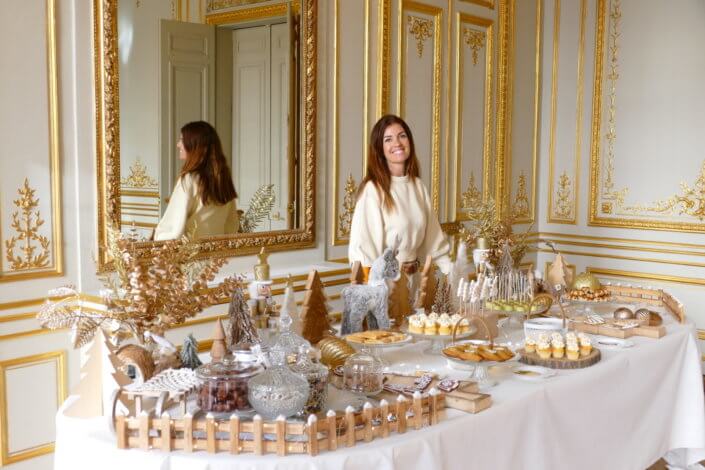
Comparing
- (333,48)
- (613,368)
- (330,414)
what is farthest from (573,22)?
(330,414)

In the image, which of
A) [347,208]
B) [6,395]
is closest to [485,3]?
[347,208]

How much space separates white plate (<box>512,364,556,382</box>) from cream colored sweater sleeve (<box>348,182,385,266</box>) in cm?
133

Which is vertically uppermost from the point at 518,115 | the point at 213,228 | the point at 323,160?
the point at 518,115

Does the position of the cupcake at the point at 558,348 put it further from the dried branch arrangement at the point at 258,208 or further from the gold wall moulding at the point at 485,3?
the gold wall moulding at the point at 485,3

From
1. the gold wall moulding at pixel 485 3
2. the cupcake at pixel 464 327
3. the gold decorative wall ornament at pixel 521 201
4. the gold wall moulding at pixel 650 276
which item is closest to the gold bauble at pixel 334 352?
the cupcake at pixel 464 327

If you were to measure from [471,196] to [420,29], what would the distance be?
51.0 inches

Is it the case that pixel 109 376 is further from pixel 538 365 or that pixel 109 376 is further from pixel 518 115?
pixel 518 115

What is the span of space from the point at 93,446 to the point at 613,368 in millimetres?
1840

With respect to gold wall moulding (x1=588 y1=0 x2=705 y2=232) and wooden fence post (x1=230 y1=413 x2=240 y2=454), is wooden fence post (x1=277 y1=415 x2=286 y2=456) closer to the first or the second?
wooden fence post (x1=230 y1=413 x2=240 y2=454)

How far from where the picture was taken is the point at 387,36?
5.12 meters

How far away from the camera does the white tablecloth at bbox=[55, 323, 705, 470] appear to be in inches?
77.5

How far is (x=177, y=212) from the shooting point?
159 inches

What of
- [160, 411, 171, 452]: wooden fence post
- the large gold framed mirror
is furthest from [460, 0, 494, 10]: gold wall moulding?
[160, 411, 171, 452]: wooden fence post

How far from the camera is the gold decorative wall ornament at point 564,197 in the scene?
21.4ft
